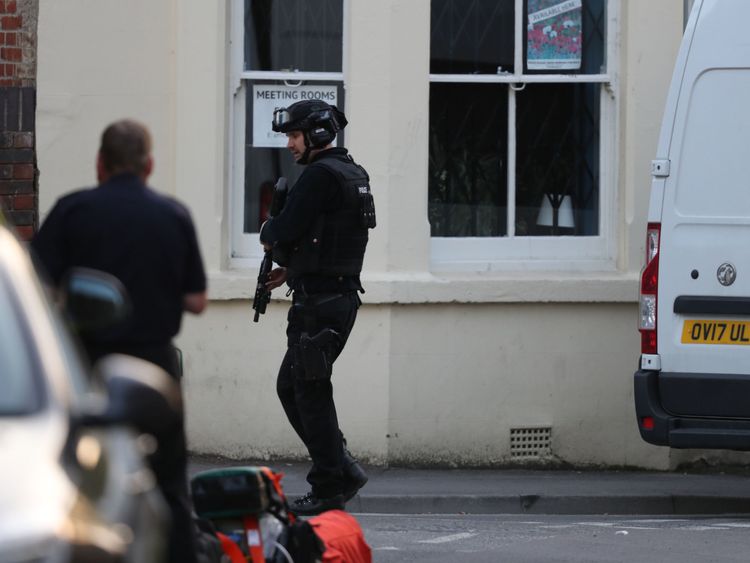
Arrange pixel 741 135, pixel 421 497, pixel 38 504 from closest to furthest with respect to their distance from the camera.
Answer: pixel 38 504
pixel 741 135
pixel 421 497

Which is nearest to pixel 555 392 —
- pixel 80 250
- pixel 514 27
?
pixel 514 27

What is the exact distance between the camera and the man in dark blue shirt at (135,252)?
535cm

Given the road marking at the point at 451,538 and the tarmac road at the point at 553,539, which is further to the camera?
the road marking at the point at 451,538

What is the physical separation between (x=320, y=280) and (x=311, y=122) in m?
0.82

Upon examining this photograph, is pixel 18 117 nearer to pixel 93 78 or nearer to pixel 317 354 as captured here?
pixel 93 78

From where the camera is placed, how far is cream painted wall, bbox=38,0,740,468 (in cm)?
1070

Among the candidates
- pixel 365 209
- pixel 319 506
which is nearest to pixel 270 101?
pixel 365 209

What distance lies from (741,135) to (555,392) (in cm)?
267

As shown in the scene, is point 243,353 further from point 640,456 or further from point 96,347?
point 96,347

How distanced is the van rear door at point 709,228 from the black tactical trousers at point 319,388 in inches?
77.3

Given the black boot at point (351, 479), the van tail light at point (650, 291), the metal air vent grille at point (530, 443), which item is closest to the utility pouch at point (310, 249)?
the black boot at point (351, 479)

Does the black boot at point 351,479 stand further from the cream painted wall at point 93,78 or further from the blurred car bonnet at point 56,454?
the blurred car bonnet at point 56,454

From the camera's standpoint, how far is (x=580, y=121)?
11.4 meters

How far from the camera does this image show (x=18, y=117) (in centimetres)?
1097
